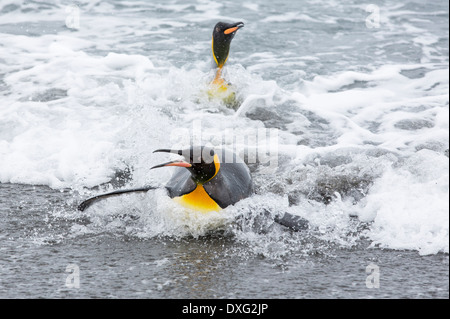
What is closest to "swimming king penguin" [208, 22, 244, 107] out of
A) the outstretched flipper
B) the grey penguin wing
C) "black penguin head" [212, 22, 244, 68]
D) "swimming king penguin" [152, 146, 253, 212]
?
"black penguin head" [212, 22, 244, 68]

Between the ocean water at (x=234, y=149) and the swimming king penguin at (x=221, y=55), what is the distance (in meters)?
0.10

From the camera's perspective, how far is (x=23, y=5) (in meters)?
11.5

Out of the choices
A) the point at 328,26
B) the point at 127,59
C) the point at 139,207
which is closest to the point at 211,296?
the point at 139,207

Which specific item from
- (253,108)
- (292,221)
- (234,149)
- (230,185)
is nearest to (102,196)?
(230,185)

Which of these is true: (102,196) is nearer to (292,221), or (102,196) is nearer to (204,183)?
(204,183)

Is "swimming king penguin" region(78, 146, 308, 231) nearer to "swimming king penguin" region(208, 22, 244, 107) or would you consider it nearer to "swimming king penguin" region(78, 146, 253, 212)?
"swimming king penguin" region(78, 146, 253, 212)

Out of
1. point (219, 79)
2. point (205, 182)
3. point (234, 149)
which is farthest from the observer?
point (219, 79)

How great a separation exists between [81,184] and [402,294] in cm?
276

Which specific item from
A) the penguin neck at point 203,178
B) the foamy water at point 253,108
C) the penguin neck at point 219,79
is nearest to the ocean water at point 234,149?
the foamy water at point 253,108

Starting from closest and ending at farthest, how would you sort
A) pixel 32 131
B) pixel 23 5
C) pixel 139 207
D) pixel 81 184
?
pixel 139 207 < pixel 81 184 < pixel 32 131 < pixel 23 5

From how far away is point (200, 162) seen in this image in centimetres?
388

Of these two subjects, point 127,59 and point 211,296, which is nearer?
point 211,296

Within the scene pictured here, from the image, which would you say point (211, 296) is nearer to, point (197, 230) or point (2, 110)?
point (197, 230)

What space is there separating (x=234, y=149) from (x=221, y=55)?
165 cm
